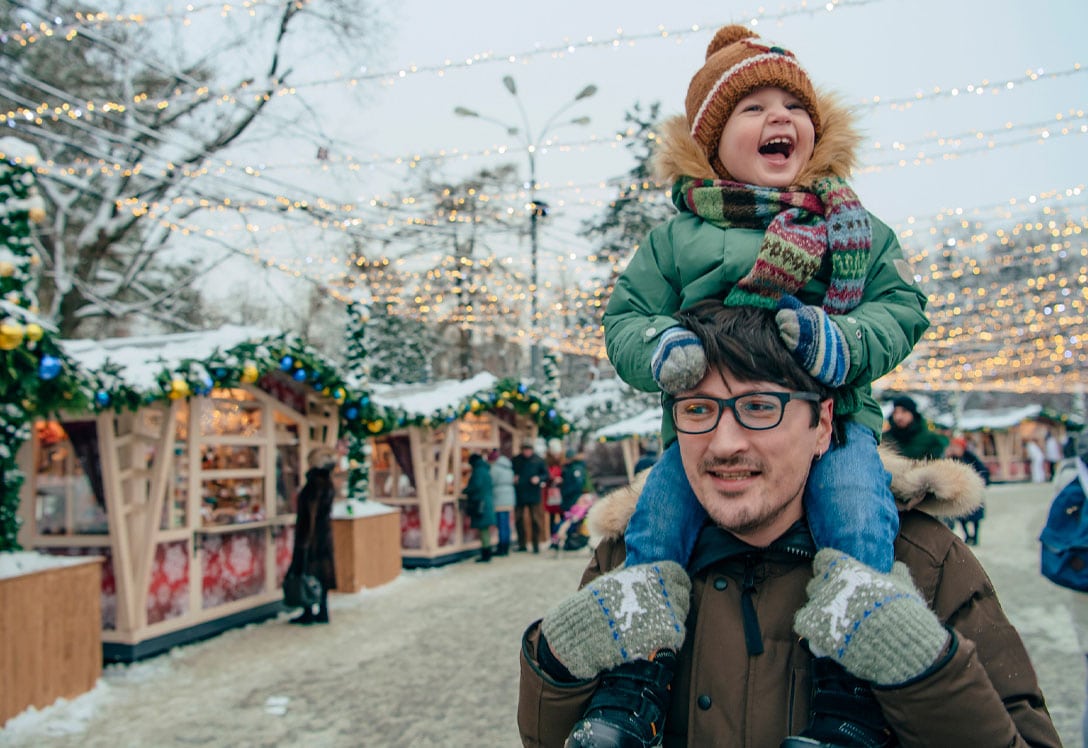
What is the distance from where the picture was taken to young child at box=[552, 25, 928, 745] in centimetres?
149

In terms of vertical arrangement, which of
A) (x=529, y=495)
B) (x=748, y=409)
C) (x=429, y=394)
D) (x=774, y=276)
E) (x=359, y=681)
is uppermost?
(x=429, y=394)

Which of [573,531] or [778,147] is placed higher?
[778,147]

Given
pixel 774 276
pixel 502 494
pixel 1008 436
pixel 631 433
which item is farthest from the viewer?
pixel 1008 436

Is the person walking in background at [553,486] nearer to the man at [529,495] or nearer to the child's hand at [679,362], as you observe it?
the man at [529,495]

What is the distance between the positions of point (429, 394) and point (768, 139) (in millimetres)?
11683

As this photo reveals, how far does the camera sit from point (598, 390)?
2803cm

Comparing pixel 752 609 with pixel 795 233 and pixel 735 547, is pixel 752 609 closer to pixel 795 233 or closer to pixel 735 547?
pixel 735 547

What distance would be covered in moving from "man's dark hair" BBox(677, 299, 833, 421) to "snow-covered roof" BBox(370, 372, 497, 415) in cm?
986

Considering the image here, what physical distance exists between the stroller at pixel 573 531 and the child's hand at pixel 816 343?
38.8 feet

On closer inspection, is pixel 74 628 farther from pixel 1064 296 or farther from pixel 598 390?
pixel 1064 296

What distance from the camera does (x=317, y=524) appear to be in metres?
8.27

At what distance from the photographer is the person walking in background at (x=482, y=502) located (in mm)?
13133

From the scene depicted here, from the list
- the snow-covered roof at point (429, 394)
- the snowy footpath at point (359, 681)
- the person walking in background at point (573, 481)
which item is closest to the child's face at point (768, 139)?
the snowy footpath at point (359, 681)

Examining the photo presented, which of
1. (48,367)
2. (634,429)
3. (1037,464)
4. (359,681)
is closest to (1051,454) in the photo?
(1037,464)
